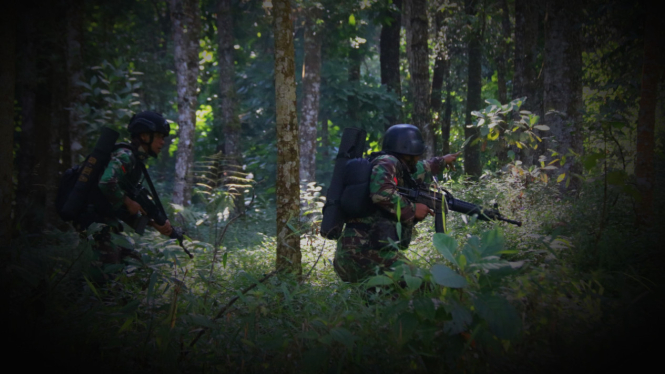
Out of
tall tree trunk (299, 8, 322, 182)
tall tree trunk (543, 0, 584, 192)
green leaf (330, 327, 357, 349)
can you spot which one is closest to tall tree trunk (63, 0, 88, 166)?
tall tree trunk (299, 8, 322, 182)

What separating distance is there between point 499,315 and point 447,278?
0.28m

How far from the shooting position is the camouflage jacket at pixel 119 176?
4496 mm

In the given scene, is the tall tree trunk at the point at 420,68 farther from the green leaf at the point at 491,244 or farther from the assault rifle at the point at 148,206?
the green leaf at the point at 491,244

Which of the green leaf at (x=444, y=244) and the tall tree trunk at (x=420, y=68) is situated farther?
the tall tree trunk at (x=420, y=68)

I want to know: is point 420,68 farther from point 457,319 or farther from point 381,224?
point 457,319

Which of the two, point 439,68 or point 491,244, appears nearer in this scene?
point 491,244

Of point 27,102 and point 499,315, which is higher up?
point 27,102

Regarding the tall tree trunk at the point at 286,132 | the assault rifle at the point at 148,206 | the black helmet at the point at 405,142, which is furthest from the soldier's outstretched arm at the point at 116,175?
the black helmet at the point at 405,142

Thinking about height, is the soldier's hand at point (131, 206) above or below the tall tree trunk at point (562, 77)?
below

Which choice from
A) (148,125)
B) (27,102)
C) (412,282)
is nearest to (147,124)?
(148,125)

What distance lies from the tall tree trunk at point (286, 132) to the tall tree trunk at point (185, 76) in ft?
20.8

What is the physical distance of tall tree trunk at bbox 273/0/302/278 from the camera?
167 inches

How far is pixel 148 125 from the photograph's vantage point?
4879 millimetres

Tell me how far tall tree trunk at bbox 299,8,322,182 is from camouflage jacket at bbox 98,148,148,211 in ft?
21.2
